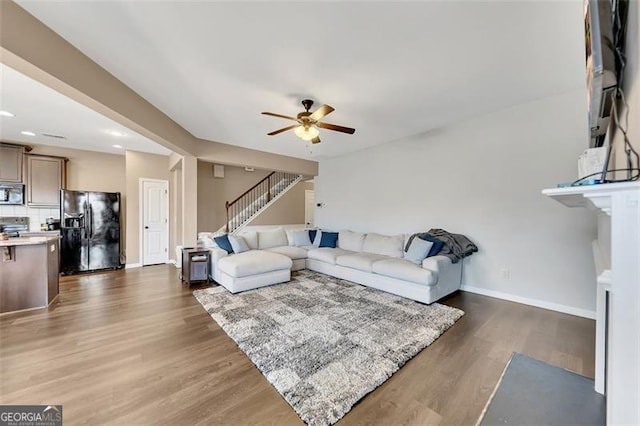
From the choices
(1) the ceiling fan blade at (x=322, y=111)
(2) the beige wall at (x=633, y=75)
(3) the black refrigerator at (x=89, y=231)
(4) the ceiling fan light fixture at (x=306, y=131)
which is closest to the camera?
(2) the beige wall at (x=633, y=75)

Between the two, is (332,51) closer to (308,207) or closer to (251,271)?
(251,271)

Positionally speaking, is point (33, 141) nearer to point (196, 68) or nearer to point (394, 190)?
point (196, 68)

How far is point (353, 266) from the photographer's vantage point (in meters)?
4.27

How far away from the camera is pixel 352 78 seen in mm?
2639

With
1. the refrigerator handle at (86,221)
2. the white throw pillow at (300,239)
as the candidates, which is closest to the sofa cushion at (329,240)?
the white throw pillow at (300,239)

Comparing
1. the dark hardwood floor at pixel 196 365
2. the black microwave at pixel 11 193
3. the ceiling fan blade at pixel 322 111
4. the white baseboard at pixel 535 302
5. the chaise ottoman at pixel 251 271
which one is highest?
the ceiling fan blade at pixel 322 111

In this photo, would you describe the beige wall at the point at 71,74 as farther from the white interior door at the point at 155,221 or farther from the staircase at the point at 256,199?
the staircase at the point at 256,199

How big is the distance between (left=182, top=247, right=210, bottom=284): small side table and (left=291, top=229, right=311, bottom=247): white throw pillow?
202cm

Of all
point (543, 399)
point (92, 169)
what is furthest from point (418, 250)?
point (92, 169)

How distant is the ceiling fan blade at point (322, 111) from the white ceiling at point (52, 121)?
302 cm

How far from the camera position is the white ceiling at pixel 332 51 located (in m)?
1.76

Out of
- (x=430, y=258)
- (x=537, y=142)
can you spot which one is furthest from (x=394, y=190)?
(x=537, y=142)

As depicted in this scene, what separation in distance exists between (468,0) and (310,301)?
3390 millimetres

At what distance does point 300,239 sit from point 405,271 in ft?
9.36
